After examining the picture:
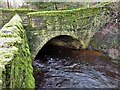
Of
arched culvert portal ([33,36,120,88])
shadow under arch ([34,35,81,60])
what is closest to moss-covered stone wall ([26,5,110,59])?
shadow under arch ([34,35,81,60])

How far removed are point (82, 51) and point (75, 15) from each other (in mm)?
3115

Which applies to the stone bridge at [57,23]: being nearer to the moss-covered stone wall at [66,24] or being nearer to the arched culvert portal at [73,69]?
the moss-covered stone wall at [66,24]

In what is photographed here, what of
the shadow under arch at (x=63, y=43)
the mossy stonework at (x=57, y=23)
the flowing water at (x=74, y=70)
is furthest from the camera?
the shadow under arch at (x=63, y=43)

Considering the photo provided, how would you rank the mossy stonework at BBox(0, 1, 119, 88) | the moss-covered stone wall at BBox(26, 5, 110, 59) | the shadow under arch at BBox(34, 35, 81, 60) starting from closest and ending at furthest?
1. the mossy stonework at BBox(0, 1, 119, 88)
2. the moss-covered stone wall at BBox(26, 5, 110, 59)
3. the shadow under arch at BBox(34, 35, 81, 60)

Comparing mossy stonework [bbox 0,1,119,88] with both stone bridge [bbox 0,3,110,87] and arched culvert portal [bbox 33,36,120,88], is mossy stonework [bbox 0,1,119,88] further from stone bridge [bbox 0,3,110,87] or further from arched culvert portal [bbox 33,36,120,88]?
arched culvert portal [bbox 33,36,120,88]

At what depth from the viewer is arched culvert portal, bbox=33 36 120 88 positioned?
1169 cm

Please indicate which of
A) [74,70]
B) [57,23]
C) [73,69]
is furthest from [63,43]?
[74,70]

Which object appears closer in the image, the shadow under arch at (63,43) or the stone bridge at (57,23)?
the stone bridge at (57,23)

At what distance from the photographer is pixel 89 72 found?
519 inches

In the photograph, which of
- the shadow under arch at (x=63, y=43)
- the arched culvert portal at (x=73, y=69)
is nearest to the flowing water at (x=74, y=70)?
the arched culvert portal at (x=73, y=69)

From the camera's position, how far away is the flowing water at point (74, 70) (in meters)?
11.7

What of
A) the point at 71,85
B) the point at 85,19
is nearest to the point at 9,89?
the point at 71,85

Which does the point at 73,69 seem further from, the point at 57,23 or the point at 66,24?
the point at 66,24

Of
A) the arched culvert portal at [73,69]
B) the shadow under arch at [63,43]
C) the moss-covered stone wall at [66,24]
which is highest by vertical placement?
the moss-covered stone wall at [66,24]
